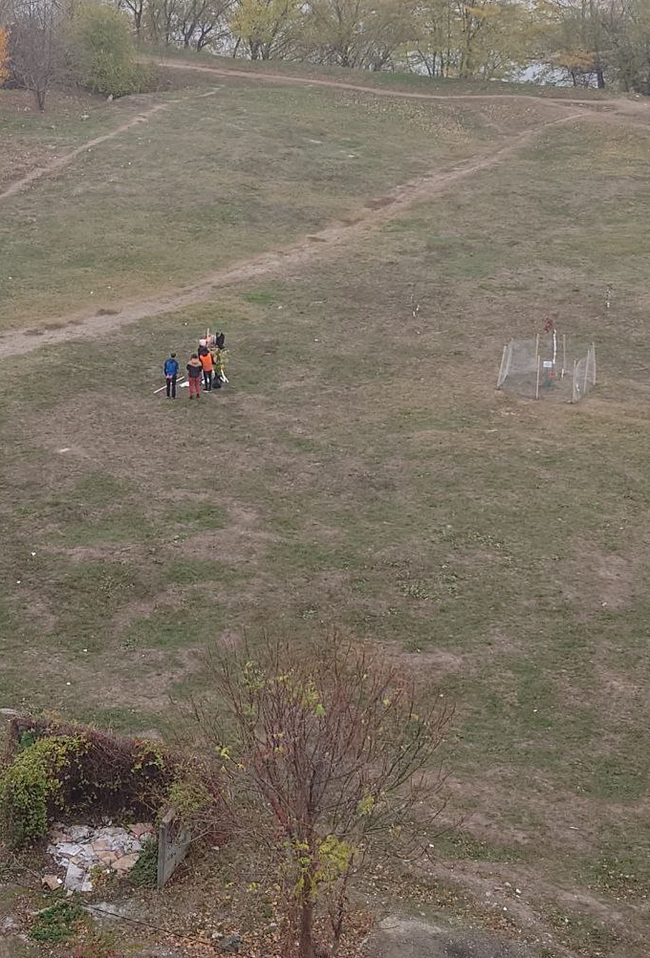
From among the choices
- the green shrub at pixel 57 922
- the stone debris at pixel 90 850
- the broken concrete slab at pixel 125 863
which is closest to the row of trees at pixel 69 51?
the stone debris at pixel 90 850

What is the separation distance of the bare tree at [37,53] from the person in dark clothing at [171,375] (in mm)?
30848

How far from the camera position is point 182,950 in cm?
1171

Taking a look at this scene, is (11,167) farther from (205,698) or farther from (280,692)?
(280,692)

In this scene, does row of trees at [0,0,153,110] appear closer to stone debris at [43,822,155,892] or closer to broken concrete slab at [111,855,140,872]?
stone debris at [43,822,155,892]

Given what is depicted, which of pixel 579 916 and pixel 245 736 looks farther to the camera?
pixel 579 916

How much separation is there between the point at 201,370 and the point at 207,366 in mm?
316

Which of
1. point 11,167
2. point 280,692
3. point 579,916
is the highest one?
point 11,167

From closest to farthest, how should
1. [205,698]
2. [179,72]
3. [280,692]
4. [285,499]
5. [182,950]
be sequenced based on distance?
1. [280,692]
2. [182,950]
3. [205,698]
4. [285,499]
5. [179,72]

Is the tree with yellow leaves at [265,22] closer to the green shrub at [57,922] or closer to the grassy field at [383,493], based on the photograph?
the grassy field at [383,493]

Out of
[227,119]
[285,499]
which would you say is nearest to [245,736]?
[285,499]

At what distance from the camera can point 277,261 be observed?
36031 millimetres

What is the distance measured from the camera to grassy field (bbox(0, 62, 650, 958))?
Result: 49.4ft

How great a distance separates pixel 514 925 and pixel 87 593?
9.36 meters

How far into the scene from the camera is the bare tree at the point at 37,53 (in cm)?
5112
